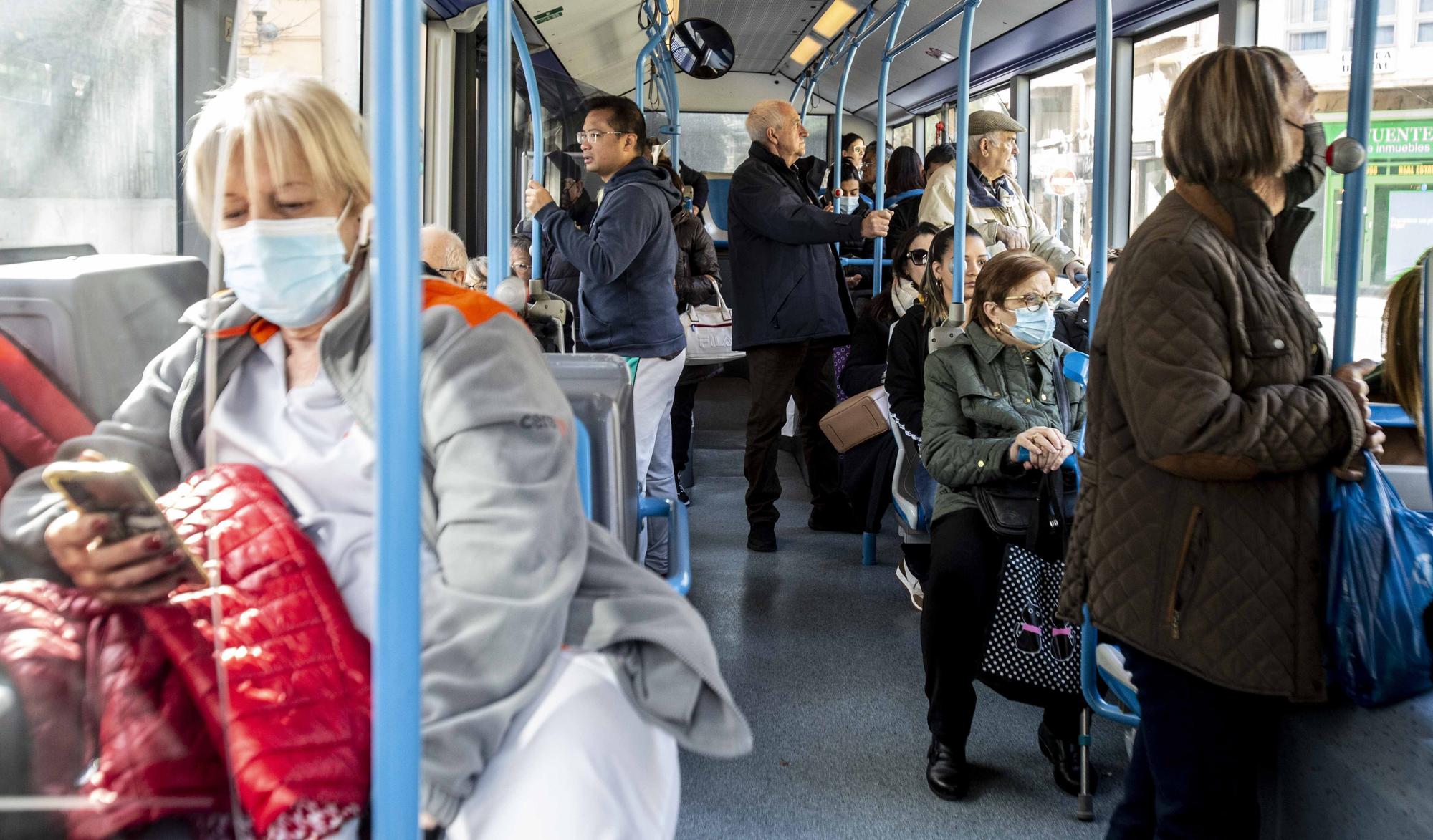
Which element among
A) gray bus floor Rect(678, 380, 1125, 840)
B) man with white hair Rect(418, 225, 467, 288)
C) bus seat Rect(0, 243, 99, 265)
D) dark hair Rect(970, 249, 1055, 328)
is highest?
man with white hair Rect(418, 225, 467, 288)

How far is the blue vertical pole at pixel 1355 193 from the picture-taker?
1.80 m

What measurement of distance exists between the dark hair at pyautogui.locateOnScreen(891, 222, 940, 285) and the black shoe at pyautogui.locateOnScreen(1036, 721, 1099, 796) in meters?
2.10

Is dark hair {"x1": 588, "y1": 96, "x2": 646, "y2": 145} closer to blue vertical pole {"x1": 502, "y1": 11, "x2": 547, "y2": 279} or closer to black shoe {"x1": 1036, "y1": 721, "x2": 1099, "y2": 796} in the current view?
blue vertical pole {"x1": 502, "y1": 11, "x2": 547, "y2": 279}

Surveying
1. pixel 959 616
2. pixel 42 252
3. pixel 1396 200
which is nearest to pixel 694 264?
pixel 1396 200

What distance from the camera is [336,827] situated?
3.87 ft

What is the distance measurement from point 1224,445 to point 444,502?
3.22 feet

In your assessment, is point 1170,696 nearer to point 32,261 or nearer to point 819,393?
point 32,261

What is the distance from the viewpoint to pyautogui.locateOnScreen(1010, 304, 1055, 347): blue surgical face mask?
277 cm

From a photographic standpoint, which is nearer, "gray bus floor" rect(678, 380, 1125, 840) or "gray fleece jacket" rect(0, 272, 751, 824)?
"gray fleece jacket" rect(0, 272, 751, 824)

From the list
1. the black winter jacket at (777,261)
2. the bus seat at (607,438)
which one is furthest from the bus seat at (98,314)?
the black winter jacket at (777,261)

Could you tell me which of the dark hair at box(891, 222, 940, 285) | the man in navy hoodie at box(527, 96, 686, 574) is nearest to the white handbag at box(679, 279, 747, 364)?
the dark hair at box(891, 222, 940, 285)

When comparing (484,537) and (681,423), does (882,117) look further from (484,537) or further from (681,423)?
(484,537)

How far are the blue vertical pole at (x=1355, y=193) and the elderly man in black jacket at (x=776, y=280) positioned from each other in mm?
2657

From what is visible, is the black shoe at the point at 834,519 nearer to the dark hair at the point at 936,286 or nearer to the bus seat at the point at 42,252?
the dark hair at the point at 936,286
